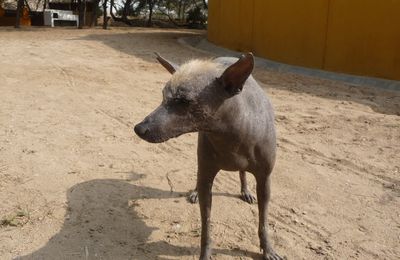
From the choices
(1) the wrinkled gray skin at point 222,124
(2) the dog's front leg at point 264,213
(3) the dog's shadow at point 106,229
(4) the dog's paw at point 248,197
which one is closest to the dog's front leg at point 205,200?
(1) the wrinkled gray skin at point 222,124

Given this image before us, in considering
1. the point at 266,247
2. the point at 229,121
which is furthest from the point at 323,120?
Result: the point at 229,121

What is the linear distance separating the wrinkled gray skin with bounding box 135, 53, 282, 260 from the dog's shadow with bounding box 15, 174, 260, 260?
1.60 ft

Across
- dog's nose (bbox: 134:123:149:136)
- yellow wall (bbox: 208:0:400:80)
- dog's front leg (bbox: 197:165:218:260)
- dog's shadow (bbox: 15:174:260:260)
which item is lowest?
dog's shadow (bbox: 15:174:260:260)

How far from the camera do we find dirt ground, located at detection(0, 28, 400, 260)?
3.31m

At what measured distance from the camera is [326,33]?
10203mm

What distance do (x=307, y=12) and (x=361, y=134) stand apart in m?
5.65

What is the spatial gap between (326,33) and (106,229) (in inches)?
325

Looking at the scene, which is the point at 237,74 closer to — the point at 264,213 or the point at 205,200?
the point at 205,200

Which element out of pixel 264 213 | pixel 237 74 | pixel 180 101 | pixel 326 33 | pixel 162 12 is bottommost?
pixel 264 213

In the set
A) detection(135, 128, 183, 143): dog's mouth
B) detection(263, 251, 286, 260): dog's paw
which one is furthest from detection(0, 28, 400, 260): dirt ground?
detection(135, 128, 183, 143): dog's mouth

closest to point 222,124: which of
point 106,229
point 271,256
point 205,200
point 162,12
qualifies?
point 205,200

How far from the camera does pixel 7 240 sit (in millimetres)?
3234

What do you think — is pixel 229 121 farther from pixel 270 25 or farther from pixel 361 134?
pixel 270 25

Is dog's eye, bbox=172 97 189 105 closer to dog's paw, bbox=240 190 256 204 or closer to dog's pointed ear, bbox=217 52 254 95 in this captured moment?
dog's pointed ear, bbox=217 52 254 95
